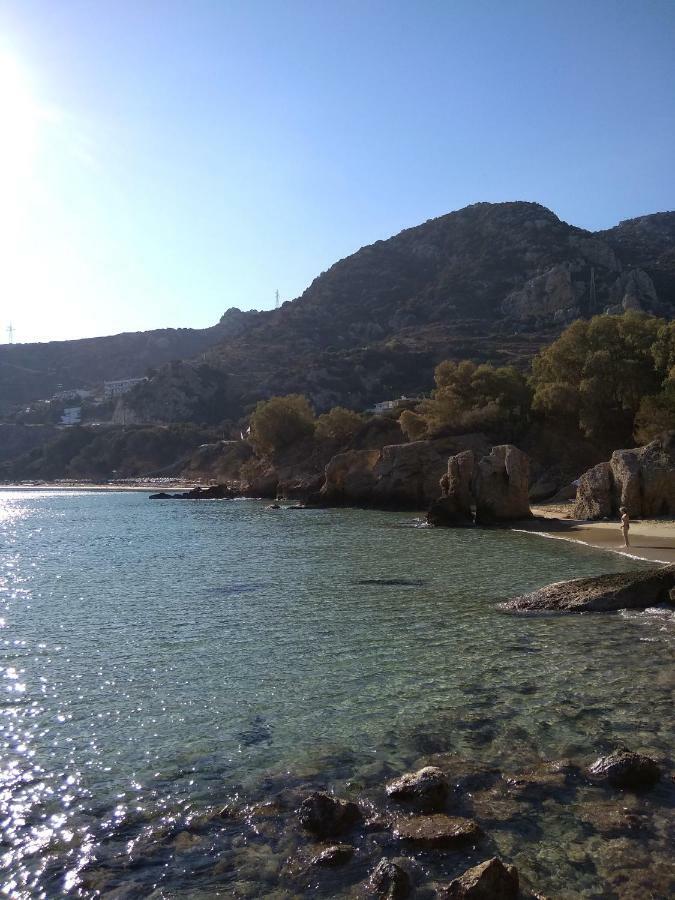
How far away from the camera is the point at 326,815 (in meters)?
6.68

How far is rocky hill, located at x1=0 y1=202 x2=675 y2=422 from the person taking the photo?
424 ft

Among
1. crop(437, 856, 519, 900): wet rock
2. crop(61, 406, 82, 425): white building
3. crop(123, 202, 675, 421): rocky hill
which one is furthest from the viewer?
crop(61, 406, 82, 425): white building

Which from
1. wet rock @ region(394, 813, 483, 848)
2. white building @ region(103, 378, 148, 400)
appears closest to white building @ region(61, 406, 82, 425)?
white building @ region(103, 378, 148, 400)

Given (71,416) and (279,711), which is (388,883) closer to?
(279,711)

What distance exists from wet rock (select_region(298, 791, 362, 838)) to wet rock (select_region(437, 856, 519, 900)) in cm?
133

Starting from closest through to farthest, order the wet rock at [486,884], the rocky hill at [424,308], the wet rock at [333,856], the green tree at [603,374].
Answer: the wet rock at [486,884] < the wet rock at [333,856] < the green tree at [603,374] < the rocky hill at [424,308]

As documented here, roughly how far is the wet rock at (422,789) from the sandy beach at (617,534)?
18770 millimetres

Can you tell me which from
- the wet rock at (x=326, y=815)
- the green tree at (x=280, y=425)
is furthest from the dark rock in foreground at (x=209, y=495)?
the wet rock at (x=326, y=815)

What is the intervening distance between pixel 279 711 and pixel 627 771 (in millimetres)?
4696

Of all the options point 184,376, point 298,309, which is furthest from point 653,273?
point 184,376

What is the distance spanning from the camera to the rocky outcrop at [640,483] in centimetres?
3381

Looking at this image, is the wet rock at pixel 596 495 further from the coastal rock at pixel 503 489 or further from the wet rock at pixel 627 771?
the wet rock at pixel 627 771

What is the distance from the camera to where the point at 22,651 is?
45.3 ft

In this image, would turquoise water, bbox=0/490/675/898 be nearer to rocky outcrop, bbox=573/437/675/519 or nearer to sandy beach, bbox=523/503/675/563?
sandy beach, bbox=523/503/675/563
